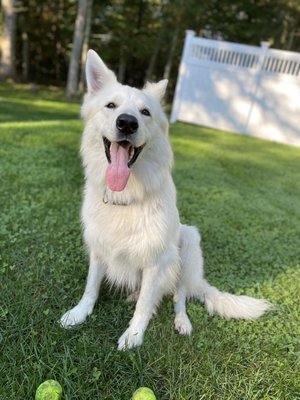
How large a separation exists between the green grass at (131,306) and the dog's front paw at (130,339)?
58mm

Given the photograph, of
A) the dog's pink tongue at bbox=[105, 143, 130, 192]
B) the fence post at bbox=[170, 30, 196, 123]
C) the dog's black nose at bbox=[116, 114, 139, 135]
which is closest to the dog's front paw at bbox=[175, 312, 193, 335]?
the dog's pink tongue at bbox=[105, 143, 130, 192]

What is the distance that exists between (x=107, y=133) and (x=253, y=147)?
28.1ft

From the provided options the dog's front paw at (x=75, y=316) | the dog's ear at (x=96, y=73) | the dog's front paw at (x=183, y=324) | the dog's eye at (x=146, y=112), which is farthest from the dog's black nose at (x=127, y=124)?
the dog's front paw at (x=183, y=324)

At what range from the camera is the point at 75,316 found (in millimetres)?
2217

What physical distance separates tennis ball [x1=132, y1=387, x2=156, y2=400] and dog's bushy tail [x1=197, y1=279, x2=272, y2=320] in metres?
0.98

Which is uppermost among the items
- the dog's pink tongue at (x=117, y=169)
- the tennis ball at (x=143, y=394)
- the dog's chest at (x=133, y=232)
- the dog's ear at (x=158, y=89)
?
the dog's ear at (x=158, y=89)

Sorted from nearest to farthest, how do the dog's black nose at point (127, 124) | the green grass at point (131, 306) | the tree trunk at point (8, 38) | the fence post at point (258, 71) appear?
the green grass at point (131, 306) → the dog's black nose at point (127, 124) → the fence post at point (258, 71) → the tree trunk at point (8, 38)

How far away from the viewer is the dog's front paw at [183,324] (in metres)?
2.26

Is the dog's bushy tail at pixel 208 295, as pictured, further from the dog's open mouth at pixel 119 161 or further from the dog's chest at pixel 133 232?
the dog's open mouth at pixel 119 161

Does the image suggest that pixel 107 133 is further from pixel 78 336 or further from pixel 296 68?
pixel 296 68

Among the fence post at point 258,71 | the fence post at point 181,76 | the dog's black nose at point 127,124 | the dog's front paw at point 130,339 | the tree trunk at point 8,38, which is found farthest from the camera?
the tree trunk at point 8,38

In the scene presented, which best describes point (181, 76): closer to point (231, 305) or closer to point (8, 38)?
point (8, 38)

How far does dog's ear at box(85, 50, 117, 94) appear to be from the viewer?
2.25 m

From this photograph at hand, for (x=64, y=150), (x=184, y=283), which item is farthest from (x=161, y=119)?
(x=64, y=150)
